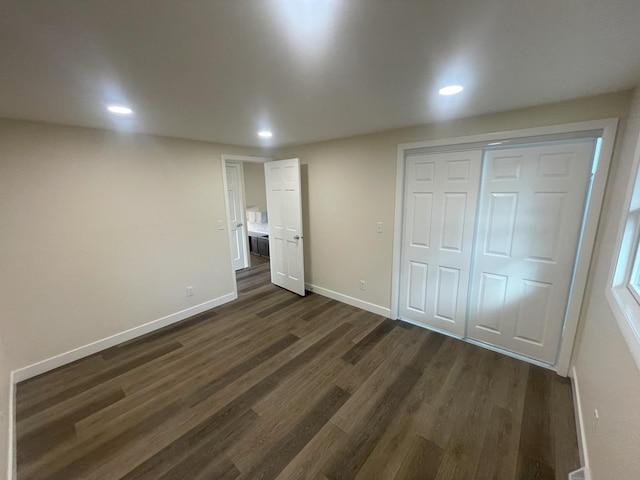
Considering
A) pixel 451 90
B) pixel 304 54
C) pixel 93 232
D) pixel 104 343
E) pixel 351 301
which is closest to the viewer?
pixel 304 54

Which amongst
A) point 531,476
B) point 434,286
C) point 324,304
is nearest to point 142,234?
point 324,304

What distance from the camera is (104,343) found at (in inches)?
106

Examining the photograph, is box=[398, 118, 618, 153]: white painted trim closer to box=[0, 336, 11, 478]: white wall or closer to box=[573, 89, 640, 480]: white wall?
box=[573, 89, 640, 480]: white wall

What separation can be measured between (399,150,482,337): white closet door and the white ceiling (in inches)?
25.4

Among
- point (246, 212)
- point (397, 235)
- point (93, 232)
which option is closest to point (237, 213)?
point (246, 212)

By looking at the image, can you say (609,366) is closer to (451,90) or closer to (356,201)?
(451,90)

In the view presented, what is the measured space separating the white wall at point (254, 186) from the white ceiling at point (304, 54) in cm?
476

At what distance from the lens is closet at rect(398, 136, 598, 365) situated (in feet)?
6.77

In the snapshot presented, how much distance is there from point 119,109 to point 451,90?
2340mm

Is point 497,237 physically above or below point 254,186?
below

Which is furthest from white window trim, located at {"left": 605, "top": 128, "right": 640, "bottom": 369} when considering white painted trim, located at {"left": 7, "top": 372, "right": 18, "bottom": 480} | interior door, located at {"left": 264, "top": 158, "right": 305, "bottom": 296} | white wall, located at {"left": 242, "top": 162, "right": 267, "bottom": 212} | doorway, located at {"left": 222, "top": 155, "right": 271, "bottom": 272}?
white wall, located at {"left": 242, "top": 162, "right": 267, "bottom": 212}

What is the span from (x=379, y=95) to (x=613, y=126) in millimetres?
1609

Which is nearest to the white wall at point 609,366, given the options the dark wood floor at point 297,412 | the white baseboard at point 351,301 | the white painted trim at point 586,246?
the white painted trim at point 586,246

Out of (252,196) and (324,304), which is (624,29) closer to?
(324,304)
